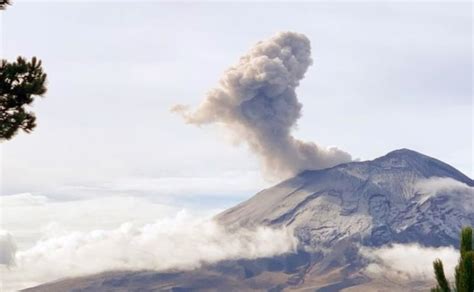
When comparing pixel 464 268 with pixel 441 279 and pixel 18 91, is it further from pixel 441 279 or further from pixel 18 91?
pixel 18 91

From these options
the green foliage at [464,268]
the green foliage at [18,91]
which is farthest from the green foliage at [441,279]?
the green foliage at [18,91]

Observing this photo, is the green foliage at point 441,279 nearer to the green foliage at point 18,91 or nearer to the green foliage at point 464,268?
the green foliage at point 464,268

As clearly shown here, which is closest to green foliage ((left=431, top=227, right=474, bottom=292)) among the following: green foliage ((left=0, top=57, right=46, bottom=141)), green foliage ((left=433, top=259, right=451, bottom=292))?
green foliage ((left=433, top=259, right=451, bottom=292))

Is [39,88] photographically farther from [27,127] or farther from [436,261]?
[436,261]

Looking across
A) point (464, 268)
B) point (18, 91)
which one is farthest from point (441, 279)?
point (18, 91)

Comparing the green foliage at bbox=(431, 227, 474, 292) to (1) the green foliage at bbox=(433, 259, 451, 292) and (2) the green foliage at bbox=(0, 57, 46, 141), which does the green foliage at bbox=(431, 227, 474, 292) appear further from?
(2) the green foliage at bbox=(0, 57, 46, 141)

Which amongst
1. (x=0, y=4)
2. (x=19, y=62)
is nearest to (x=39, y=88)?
(x=19, y=62)
